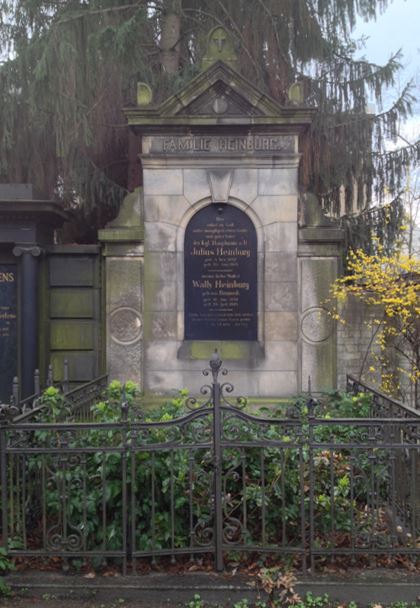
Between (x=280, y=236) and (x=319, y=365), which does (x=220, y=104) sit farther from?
(x=319, y=365)

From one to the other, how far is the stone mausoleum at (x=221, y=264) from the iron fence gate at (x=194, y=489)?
151 inches

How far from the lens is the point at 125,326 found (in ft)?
29.0

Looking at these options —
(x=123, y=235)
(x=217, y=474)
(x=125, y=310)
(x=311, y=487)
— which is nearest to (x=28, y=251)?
(x=123, y=235)

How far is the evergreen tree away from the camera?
10656 mm

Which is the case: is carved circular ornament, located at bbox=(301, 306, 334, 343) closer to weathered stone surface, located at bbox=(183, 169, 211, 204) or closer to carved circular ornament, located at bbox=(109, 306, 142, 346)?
weathered stone surface, located at bbox=(183, 169, 211, 204)

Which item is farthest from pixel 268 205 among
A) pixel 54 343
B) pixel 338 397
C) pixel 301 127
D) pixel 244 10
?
pixel 244 10

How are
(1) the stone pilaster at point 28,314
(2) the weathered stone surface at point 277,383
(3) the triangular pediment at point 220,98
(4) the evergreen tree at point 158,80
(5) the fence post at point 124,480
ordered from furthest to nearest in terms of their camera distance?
(4) the evergreen tree at point 158,80 < (1) the stone pilaster at point 28,314 < (2) the weathered stone surface at point 277,383 < (3) the triangular pediment at point 220,98 < (5) the fence post at point 124,480

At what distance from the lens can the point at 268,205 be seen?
28.8ft

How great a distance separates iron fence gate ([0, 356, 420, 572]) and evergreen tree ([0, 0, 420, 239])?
22.8 feet

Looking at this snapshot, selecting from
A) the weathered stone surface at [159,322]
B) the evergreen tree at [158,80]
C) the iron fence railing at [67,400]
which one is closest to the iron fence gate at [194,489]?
the iron fence railing at [67,400]

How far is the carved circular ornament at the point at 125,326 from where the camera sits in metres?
8.81

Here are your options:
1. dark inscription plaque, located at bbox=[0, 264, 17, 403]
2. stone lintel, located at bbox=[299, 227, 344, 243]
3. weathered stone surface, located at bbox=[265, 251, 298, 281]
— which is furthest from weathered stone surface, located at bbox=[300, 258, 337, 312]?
dark inscription plaque, located at bbox=[0, 264, 17, 403]

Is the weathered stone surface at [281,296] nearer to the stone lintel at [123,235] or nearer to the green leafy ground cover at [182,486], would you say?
the stone lintel at [123,235]

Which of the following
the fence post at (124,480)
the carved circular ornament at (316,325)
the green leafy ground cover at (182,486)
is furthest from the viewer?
the carved circular ornament at (316,325)
